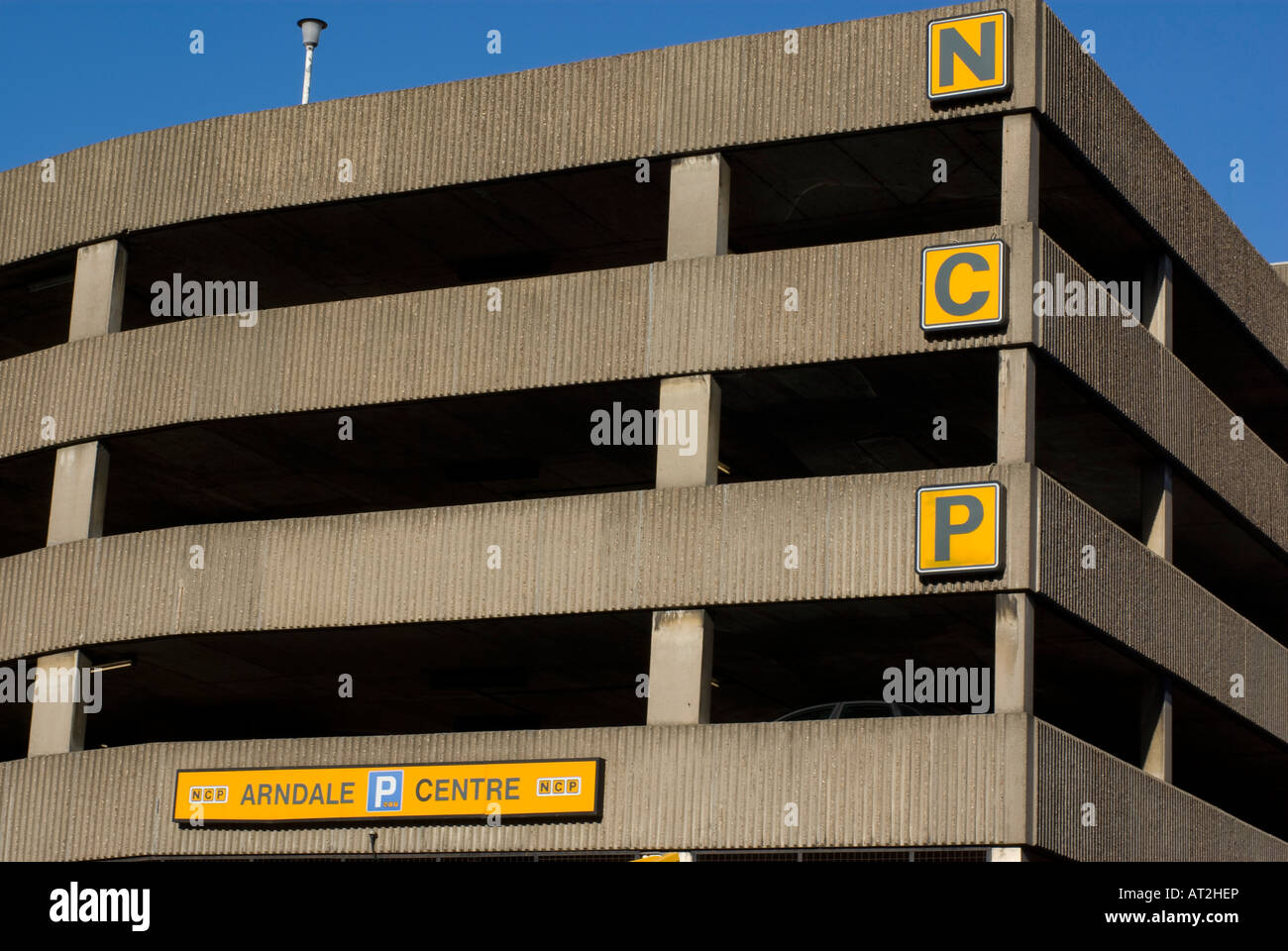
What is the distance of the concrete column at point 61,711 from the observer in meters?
33.9

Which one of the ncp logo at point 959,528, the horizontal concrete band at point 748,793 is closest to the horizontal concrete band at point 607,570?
the ncp logo at point 959,528

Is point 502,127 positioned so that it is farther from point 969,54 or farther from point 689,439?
point 969,54

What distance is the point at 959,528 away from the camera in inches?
1124

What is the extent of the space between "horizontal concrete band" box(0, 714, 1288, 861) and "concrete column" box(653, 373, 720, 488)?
3.79 m

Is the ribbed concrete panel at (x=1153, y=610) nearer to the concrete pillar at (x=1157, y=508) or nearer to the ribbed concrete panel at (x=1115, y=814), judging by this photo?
the concrete pillar at (x=1157, y=508)

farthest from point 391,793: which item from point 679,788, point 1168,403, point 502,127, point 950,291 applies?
point 1168,403

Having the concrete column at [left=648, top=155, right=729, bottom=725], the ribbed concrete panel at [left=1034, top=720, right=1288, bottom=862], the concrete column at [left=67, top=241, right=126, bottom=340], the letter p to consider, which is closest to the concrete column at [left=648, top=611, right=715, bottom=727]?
the concrete column at [left=648, top=155, right=729, bottom=725]

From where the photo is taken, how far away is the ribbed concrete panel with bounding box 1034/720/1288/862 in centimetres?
2778

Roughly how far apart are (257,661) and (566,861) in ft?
28.1

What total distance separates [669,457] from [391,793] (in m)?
6.50
